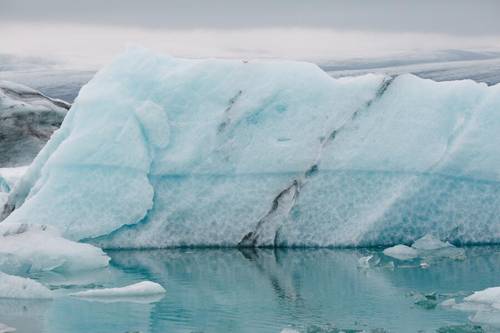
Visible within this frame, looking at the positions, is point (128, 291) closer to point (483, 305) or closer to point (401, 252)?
point (483, 305)

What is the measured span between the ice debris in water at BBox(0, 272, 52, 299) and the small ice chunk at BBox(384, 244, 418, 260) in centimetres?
371

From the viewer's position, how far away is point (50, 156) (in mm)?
11930

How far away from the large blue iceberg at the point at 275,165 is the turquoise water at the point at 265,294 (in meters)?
0.34

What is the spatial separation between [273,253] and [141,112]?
2171 mm

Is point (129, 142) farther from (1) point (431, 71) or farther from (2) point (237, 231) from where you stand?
(1) point (431, 71)

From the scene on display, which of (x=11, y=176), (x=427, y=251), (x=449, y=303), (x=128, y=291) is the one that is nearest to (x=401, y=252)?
(x=427, y=251)

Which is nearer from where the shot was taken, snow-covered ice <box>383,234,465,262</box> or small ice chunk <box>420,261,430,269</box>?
small ice chunk <box>420,261,430,269</box>

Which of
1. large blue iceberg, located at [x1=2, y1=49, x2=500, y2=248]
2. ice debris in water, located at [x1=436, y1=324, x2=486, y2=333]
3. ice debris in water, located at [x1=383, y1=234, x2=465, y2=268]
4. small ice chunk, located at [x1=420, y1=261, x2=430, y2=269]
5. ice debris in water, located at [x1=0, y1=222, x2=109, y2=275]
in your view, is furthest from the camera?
large blue iceberg, located at [x1=2, y1=49, x2=500, y2=248]

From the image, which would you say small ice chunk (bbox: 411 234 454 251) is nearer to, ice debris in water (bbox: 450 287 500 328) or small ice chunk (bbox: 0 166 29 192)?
ice debris in water (bbox: 450 287 500 328)

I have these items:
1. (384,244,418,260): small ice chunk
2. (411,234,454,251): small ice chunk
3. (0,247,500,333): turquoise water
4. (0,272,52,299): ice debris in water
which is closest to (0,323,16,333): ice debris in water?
(0,247,500,333): turquoise water

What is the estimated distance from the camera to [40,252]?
10148mm

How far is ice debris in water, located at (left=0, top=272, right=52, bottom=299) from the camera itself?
865cm

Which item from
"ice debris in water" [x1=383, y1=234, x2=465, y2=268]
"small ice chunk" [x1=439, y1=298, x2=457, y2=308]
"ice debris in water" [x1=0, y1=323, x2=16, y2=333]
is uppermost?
"ice debris in water" [x1=0, y1=323, x2=16, y2=333]

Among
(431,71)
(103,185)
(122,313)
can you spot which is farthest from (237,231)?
(431,71)
